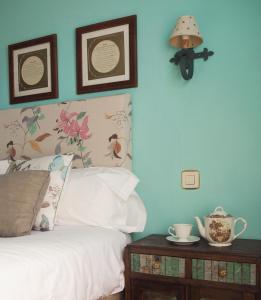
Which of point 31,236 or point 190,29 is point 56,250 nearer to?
point 31,236

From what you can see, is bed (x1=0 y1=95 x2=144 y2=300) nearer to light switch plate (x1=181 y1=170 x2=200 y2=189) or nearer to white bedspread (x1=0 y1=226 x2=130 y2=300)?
white bedspread (x1=0 y1=226 x2=130 y2=300)

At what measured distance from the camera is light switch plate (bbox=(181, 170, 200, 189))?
2047 mm

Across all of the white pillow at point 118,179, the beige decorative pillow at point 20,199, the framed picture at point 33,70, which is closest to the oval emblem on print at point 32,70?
the framed picture at point 33,70

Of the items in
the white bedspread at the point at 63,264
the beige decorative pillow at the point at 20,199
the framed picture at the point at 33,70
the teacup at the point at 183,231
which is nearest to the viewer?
the white bedspread at the point at 63,264

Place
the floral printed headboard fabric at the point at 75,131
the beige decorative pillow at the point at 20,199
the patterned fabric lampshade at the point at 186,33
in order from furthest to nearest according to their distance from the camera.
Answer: the floral printed headboard fabric at the point at 75,131, the patterned fabric lampshade at the point at 186,33, the beige decorative pillow at the point at 20,199

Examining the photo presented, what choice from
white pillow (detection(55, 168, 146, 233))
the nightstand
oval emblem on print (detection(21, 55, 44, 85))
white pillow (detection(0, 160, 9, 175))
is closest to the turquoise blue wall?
white pillow (detection(55, 168, 146, 233))

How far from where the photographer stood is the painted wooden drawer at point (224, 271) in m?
1.55

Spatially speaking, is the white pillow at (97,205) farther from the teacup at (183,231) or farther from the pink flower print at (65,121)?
the pink flower print at (65,121)

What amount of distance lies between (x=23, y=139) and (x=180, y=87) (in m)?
1.17

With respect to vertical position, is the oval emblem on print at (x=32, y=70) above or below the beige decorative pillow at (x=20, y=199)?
above

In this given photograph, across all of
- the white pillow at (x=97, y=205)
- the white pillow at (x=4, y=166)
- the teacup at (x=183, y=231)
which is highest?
the white pillow at (x=4, y=166)

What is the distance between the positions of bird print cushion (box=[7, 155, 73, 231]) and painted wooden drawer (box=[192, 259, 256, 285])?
2.43 feet

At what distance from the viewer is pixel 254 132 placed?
1.92 metres

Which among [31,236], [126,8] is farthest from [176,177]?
[126,8]
